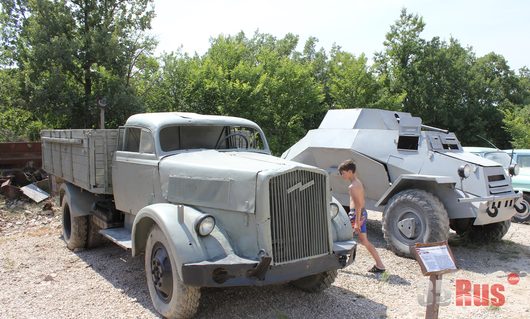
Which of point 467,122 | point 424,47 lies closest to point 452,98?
point 467,122

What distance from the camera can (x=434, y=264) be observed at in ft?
12.2

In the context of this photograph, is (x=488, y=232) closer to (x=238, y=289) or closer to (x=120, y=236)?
(x=238, y=289)

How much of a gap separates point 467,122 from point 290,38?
1448cm

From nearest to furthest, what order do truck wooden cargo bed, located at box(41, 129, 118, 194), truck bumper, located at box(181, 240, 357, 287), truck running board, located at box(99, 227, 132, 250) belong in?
truck bumper, located at box(181, 240, 357, 287) < truck running board, located at box(99, 227, 132, 250) < truck wooden cargo bed, located at box(41, 129, 118, 194)

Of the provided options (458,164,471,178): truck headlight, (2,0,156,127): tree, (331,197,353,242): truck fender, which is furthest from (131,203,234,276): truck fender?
(2,0,156,127): tree

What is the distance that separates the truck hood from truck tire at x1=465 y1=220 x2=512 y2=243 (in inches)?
187

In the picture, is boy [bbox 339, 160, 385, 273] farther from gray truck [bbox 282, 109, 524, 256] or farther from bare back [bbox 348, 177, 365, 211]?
gray truck [bbox 282, 109, 524, 256]

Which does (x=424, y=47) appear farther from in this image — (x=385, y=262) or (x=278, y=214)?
(x=278, y=214)

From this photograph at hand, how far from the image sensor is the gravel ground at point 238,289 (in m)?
4.79

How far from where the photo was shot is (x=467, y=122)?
91.5 feet

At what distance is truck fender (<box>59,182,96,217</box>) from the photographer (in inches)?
273

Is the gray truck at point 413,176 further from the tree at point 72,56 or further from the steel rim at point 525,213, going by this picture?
the tree at point 72,56

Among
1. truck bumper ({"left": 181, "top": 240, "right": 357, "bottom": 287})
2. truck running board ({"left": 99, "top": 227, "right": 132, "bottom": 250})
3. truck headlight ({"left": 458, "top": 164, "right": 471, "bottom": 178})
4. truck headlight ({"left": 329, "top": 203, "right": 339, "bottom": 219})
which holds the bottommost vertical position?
truck running board ({"left": 99, "top": 227, "right": 132, "bottom": 250})

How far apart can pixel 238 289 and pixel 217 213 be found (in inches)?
49.5
